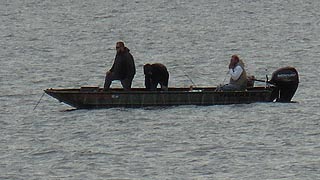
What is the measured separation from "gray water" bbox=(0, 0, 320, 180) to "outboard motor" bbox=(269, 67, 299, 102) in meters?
0.30

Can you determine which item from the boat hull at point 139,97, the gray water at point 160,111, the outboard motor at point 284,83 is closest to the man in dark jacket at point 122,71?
the boat hull at point 139,97

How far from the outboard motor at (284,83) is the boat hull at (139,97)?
60cm

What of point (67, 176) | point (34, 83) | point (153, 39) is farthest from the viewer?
point (153, 39)

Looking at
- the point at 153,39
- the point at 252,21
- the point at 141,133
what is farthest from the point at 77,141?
the point at 252,21

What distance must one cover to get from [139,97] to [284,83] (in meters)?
3.81

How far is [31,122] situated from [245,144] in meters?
6.89

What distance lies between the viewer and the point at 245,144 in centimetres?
3397

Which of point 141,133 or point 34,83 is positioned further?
point 34,83

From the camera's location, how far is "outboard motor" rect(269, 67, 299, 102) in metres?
39.5

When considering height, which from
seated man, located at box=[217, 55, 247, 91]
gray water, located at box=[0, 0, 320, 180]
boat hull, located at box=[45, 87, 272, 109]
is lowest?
gray water, located at box=[0, 0, 320, 180]

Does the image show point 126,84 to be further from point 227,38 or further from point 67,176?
point 227,38

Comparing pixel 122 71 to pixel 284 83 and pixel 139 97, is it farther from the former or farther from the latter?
pixel 284 83

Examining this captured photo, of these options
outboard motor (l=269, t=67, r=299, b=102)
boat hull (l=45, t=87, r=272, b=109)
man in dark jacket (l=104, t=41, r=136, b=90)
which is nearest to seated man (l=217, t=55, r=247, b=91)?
boat hull (l=45, t=87, r=272, b=109)

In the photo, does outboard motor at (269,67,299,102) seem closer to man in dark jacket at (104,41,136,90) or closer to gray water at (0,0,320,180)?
gray water at (0,0,320,180)
